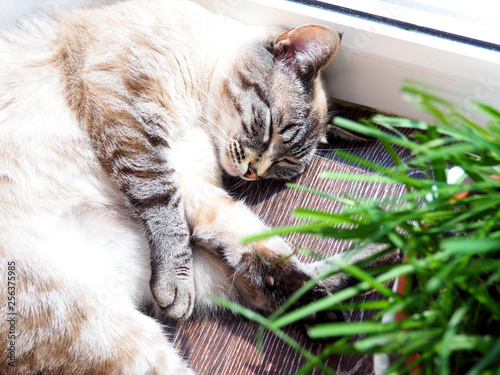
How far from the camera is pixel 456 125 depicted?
897 millimetres

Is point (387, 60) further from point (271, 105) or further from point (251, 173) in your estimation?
point (251, 173)

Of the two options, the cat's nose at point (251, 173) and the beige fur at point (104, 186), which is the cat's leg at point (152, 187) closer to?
the beige fur at point (104, 186)

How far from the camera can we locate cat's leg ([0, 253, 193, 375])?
1.23 metres

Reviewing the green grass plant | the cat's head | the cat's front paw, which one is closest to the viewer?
the green grass plant

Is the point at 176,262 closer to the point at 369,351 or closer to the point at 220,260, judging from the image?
the point at 220,260

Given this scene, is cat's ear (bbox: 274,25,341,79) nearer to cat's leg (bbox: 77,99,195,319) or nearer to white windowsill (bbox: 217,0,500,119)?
white windowsill (bbox: 217,0,500,119)

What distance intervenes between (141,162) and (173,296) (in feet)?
1.50

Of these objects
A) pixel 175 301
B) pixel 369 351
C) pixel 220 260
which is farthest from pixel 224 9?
pixel 369 351

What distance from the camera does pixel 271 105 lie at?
1.54 m

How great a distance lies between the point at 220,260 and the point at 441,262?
36.6 inches

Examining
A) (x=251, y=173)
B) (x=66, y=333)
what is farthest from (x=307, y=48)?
(x=66, y=333)

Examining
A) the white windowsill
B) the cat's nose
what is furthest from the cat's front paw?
the white windowsill

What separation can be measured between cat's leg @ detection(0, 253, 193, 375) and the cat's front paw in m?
0.11

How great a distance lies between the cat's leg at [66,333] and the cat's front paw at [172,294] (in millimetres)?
109
